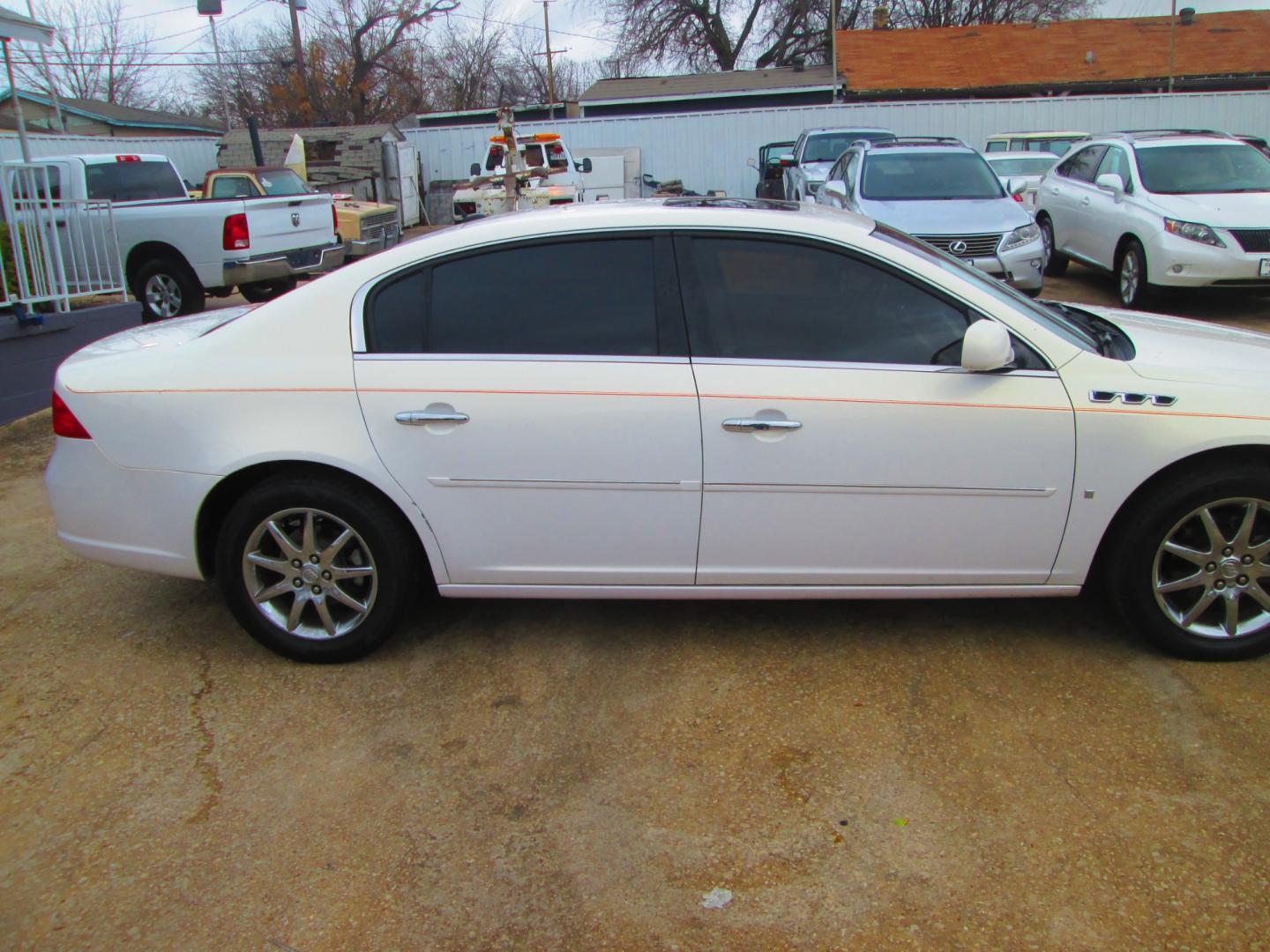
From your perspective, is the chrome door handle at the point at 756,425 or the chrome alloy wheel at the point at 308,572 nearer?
the chrome door handle at the point at 756,425

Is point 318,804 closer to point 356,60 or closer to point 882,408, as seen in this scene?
point 882,408

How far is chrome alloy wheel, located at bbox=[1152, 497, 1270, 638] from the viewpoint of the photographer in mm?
3426

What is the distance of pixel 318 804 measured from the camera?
2.92 m

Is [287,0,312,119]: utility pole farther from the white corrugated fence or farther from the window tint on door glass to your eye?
the window tint on door glass

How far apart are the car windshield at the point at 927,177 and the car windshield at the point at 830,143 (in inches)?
232

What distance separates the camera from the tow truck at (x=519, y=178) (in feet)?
42.0

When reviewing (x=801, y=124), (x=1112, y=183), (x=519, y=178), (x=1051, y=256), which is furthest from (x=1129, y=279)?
(x=801, y=124)

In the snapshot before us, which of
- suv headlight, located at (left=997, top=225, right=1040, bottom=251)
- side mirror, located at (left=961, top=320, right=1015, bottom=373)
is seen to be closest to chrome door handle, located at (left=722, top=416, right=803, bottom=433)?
side mirror, located at (left=961, top=320, right=1015, bottom=373)

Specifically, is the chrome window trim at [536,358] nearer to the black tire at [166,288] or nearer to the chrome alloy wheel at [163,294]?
the black tire at [166,288]

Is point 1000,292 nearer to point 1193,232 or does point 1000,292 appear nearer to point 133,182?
point 1193,232

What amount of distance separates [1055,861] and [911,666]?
104 centimetres

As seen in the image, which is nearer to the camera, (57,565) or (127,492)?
(127,492)

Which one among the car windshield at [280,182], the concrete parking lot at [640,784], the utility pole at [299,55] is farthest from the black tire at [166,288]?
the utility pole at [299,55]

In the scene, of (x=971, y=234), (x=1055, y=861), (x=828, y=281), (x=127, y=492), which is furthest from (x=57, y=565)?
(x=971, y=234)
